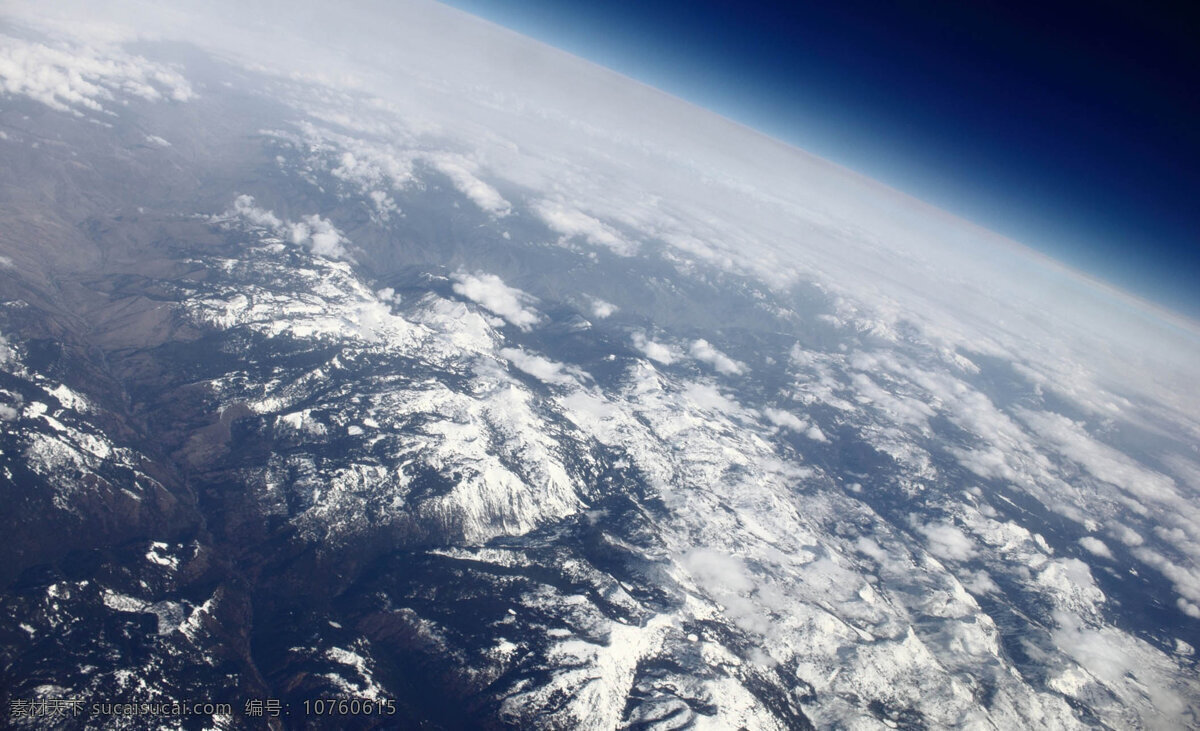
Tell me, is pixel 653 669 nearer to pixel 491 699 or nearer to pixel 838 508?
pixel 491 699

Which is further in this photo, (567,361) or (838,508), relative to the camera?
(567,361)

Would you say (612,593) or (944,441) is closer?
(612,593)

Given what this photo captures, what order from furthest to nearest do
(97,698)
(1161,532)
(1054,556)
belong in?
(1161,532), (1054,556), (97,698)

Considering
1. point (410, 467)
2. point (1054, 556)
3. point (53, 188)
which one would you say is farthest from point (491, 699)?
point (53, 188)

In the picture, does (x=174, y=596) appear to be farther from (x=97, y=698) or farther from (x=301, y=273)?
(x=301, y=273)

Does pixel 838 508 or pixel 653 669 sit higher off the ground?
pixel 838 508

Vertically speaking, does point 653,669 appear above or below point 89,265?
above

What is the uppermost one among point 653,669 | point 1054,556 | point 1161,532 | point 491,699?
point 1161,532

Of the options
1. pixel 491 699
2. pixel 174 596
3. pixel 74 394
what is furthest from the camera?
pixel 74 394

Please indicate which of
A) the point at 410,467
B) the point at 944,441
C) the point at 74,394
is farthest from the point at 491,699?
the point at 944,441
